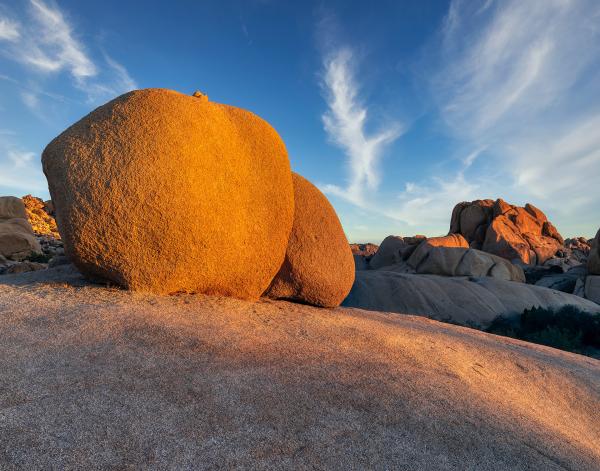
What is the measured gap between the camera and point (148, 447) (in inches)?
72.2

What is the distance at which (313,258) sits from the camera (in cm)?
537

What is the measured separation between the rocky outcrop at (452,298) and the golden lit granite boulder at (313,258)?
6.78 meters

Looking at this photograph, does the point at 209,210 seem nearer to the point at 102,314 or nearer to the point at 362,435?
the point at 102,314

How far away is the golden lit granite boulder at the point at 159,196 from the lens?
12.8ft

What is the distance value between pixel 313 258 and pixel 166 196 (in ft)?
7.35

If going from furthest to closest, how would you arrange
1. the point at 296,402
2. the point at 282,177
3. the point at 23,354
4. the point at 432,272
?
the point at 432,272
the point at 282,177
the point at 23,354
the point at 296,402

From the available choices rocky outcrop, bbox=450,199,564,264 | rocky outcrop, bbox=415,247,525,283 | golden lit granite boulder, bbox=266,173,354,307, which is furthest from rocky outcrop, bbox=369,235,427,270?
golden lit granite boulder, bbox=266,173,354,307

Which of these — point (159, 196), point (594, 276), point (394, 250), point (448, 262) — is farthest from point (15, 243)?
point (594, 276)

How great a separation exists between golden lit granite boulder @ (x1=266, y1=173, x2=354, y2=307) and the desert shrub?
7013 mm

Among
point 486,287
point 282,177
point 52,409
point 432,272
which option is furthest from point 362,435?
point 432,272

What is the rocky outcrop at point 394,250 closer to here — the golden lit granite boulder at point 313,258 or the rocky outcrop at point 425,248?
the rocky outcrop at point 425,248

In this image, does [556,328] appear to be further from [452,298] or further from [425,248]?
[425,248]

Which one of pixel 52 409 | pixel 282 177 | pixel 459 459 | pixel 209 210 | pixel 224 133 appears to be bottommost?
pixel 459 459

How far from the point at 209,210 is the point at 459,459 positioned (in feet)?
10.4
